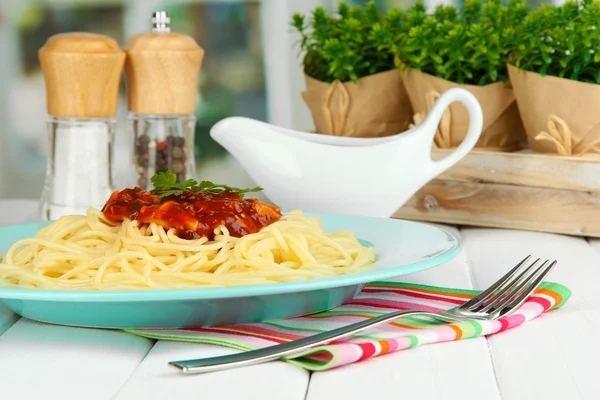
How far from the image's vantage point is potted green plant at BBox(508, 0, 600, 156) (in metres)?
1.58

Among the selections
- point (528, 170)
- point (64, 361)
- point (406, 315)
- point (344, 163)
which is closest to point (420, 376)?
point (406, 315)

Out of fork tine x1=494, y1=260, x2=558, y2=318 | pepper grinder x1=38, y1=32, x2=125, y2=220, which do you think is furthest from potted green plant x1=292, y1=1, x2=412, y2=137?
fork tine x1=494, y1=260, x2=558, y2=318

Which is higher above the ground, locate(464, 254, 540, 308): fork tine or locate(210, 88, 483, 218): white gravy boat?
locate(210, 88, 483, 218): white gravy boat

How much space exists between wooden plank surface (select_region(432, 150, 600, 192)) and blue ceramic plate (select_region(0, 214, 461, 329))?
623 mm

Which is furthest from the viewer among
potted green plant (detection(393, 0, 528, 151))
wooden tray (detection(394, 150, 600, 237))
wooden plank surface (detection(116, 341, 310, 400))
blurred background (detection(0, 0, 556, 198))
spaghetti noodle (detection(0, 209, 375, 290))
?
blurred background (detection(0, 0, 556, 198))

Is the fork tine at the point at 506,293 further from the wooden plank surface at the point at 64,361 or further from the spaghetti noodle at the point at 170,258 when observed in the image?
the wooden plank surface at the point at 64,361

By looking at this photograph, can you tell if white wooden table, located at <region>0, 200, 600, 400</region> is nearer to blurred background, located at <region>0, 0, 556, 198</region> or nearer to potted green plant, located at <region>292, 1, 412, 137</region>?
potted green plant, located at <region>292, 1, 412, 137</region>

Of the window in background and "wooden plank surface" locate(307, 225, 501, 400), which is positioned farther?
the window in background

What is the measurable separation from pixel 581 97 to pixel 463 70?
10.1 inches

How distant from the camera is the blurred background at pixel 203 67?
391cm

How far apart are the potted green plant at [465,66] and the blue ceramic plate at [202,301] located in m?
0.74

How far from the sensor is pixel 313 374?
0.83 metres

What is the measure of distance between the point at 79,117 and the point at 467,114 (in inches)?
30.0

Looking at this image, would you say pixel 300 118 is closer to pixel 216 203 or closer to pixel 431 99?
pixel 431 99
